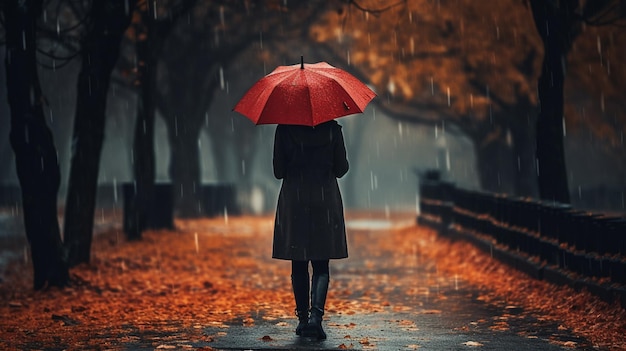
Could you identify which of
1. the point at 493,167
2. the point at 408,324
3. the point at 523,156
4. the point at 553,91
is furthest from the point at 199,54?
the point at 408,324

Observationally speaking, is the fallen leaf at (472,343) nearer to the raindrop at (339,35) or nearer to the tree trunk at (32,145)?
the tree trunk at (32,145)

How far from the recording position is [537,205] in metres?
12.8

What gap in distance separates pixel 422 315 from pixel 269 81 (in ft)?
9.85

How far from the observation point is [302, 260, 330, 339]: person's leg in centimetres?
830

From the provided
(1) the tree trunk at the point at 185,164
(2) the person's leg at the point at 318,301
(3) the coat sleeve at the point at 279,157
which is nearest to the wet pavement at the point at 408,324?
(2) the person's leg at the point at 318,301

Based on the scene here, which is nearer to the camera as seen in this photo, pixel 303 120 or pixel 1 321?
pixel 303 120

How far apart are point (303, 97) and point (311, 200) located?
814 millimetres

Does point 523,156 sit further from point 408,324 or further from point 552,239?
point 408,324

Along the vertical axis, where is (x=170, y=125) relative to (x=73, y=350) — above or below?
above

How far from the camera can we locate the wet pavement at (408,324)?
8.16 m

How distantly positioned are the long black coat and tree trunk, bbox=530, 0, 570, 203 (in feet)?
22.1

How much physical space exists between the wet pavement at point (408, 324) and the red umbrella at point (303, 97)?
1738 mm

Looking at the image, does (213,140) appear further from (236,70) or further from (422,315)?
(422,315)

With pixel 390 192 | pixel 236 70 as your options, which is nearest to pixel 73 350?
pixel 236 70
